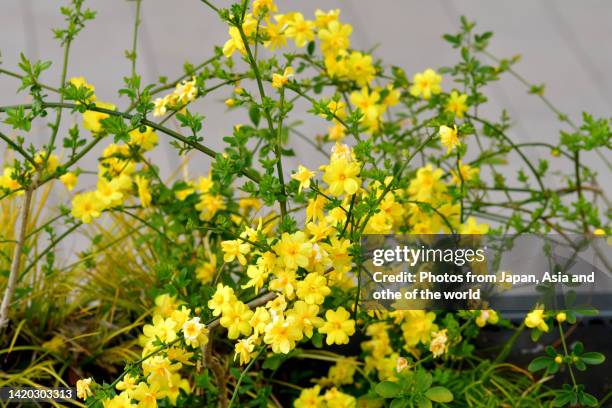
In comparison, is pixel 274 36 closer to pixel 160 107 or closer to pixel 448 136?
pixel 160 107

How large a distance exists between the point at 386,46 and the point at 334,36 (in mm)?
1991

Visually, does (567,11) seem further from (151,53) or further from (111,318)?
(111,318)

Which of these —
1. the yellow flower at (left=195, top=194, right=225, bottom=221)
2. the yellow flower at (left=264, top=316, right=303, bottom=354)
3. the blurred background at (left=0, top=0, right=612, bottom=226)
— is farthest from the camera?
the blurred background at (left=0, top=0, right=612, bottom=226)

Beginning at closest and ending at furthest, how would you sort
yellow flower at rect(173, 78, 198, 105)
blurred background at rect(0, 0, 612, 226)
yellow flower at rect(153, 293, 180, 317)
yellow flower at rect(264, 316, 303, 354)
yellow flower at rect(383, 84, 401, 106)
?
yellow flower at rect(264, 316, 303, 354), yellow flower at rect(173, 78, 198, 105), yellow flower at rect(153, 293, 180, 317), yellow flower at rect(383, 84, 401, 106), blurred background at rect(0, 0, 612, 226)

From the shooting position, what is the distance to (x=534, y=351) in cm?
181

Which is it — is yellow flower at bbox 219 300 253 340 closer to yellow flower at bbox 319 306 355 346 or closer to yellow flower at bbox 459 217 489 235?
yellow flower at bbox 319 306 355 346

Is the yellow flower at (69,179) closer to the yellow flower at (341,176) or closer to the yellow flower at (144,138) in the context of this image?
the yellow flower at (144,138)

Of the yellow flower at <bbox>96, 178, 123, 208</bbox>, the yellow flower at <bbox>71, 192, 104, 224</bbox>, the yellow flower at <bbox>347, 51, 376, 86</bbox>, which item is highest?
the yellow flower at <bbox>347, 51, 376, 86</bbox>

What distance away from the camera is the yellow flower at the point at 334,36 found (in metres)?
1.60

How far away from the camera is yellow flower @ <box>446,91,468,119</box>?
65.9 inches

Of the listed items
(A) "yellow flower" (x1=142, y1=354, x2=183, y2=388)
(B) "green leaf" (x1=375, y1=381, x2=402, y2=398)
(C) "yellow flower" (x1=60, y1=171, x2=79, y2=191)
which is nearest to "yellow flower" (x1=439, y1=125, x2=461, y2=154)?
(B) "green leaf" (x1=375, y1=381, x2=402, y2=398)

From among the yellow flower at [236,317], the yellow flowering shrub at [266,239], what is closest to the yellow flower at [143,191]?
the yellow flowering shrub at [266,239]

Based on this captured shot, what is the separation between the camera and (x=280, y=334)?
1145mm

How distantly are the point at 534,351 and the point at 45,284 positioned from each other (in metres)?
0.88
